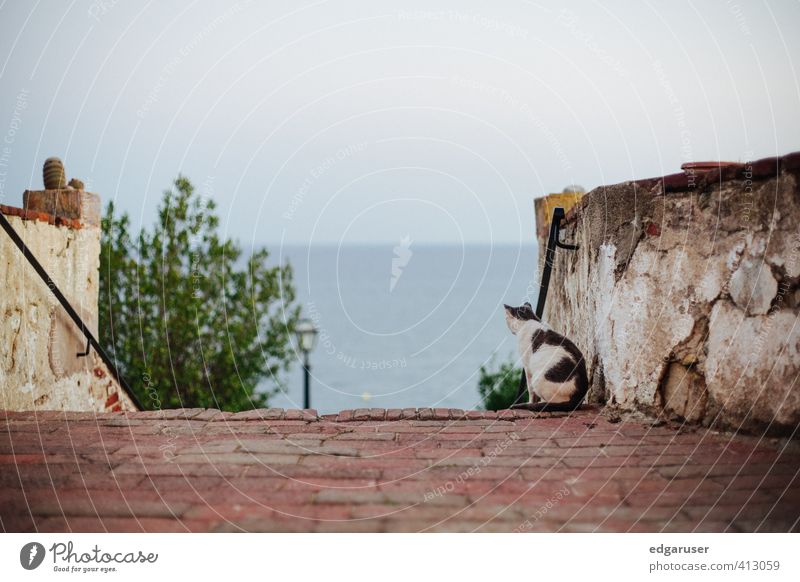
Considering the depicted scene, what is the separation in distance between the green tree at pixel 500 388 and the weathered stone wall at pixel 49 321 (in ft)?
14.5

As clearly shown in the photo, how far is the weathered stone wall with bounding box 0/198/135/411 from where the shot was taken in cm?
334

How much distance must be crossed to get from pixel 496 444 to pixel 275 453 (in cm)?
86

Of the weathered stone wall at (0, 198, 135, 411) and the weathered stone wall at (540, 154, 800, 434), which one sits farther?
the weathered stone wall at (0, 198, 135, 411)

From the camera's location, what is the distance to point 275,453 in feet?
7.30

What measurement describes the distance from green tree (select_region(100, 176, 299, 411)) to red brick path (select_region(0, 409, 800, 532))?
500cm

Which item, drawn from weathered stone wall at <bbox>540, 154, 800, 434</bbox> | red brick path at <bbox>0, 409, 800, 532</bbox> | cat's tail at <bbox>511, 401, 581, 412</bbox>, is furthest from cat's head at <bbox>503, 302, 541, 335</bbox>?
red brick path at <bbox>0, 409, 800, 532</bbox>

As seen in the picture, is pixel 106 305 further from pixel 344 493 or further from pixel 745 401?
pixel 745 401

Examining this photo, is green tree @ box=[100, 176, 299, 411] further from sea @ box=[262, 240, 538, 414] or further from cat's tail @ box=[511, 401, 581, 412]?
cat's tail @ box=[511, 401, 581, 412]

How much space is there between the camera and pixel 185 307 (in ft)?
24.8

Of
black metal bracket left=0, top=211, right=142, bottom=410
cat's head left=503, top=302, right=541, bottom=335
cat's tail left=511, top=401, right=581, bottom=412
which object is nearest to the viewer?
cat's tail left=511, top=401, right=581, bottom=412

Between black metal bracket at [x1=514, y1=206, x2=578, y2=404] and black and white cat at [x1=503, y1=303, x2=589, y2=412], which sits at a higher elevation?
black metal bracket at [x1=514, y1=206, x2=578, y2=404]

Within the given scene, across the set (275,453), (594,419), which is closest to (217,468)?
(275,453)

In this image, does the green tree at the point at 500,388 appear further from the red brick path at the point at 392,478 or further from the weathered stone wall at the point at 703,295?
the red brick path at the point at 392,478

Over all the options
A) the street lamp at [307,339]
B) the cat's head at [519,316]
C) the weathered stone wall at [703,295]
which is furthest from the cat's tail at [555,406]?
the street lamp at [307,339]
